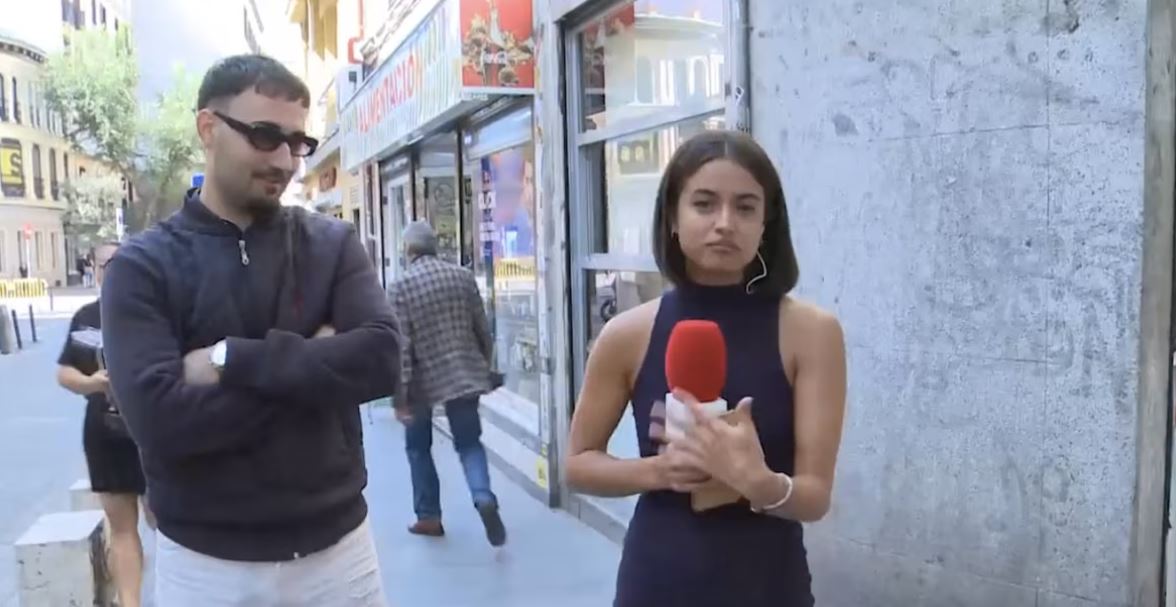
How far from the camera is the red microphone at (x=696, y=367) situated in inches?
68.7

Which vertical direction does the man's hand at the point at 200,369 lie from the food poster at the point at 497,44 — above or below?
below

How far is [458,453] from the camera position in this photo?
6562mm

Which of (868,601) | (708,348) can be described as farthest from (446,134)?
(708,348)

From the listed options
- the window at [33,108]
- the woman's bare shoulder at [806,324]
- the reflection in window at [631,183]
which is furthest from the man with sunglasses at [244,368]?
the window at [33,108]

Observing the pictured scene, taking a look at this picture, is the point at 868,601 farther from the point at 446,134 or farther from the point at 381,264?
the point at 381,264

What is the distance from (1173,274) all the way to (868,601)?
1.71 m

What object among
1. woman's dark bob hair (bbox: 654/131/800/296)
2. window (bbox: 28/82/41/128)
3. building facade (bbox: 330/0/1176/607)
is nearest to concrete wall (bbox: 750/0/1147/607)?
building facade (bbox: 330/0/1176/607)

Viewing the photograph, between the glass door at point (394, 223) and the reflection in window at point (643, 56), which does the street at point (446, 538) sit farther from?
the glass door at point (394, 223)

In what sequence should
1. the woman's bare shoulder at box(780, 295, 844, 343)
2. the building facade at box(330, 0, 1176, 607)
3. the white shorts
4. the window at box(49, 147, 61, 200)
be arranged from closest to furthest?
the woman's bare shoulder at box(780, 295, 844, 343) → the white shorts → the building facade at box(330, 0, 1176, 607) → the window at box(49, 147, 61, 200)

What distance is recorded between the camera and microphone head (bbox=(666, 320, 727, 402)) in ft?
5.72

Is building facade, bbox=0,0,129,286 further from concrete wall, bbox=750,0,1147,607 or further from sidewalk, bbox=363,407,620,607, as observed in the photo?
concrete wall, bbox=750,0,1147,607

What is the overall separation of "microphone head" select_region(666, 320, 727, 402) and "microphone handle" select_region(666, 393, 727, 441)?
2cm

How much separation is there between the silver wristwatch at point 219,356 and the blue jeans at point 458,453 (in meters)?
4.23

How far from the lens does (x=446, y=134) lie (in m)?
10.9
